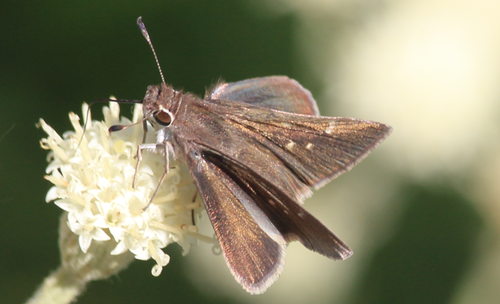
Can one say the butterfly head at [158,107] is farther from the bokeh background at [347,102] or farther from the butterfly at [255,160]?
the bokeh background at [347,102]

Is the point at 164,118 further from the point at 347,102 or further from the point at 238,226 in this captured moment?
the point at 347,102

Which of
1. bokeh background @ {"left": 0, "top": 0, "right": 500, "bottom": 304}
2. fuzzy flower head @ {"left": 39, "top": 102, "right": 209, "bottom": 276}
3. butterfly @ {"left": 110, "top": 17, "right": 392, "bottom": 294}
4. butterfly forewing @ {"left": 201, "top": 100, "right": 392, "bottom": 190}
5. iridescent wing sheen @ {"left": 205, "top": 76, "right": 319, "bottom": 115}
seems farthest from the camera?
bokeh background @ {"left": 0, "top": 0, "right": 500, "bottom": 304}

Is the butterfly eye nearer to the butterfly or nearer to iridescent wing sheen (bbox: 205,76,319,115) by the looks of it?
the butterfly

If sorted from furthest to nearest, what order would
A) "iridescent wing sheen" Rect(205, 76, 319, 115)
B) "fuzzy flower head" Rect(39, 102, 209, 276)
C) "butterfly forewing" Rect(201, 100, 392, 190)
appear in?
"iridescent wing sheen" Rect(205, 76, 319, 115) → "butterfly forewing" Rect(201, 100, 392, 190) → "fuzzy flower head" Rect(39, 102, 209, 276)

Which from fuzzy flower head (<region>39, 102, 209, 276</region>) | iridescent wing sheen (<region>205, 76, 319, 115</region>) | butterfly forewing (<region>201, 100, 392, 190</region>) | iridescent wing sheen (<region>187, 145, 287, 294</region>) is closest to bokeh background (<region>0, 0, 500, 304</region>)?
iridescent wing sheen (<region>205, 76, 319, 115</region>)

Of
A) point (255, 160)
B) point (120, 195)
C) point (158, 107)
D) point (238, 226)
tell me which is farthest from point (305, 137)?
point (120, 195)

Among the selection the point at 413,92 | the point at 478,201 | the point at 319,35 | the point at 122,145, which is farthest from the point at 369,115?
the point at 122,145

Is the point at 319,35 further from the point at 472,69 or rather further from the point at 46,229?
the point at 46,229
